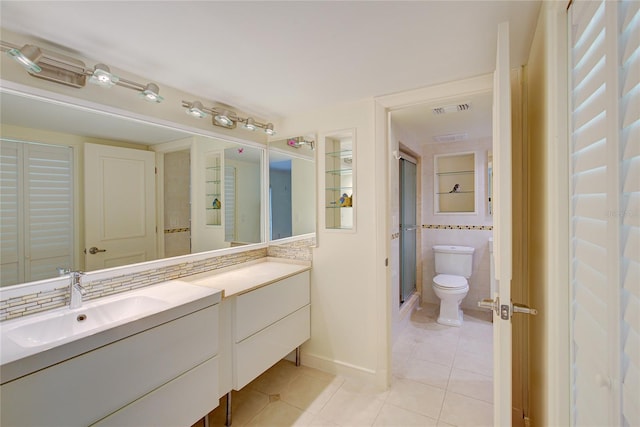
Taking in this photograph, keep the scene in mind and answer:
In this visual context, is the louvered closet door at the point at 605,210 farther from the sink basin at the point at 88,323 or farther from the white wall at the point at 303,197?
the white wall at the point at 303,197

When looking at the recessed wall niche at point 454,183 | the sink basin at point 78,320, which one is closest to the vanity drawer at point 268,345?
the sink basin at point 78,320

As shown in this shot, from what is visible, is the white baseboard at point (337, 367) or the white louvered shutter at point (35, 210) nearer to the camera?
the white louvered shutter at point (35, 210)

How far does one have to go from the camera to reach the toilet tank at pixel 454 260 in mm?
3346

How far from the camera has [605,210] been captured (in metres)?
0.62

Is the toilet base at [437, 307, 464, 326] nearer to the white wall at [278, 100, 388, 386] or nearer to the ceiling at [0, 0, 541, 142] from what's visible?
the white wall at [278, 100, 388, 386]

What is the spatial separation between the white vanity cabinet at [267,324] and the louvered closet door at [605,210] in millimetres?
1557

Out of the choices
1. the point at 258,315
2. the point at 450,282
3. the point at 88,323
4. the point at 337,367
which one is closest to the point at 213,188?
the point at 258,315

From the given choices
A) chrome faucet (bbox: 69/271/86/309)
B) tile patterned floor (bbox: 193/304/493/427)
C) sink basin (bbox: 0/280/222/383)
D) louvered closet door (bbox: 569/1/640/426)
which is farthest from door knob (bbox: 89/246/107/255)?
louvered closet door (bbox: 569/1/640/426)

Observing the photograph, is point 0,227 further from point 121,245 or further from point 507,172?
point 507,172

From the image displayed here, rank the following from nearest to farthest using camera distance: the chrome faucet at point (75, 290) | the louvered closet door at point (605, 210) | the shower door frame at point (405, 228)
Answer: the louvered closet door at point (605, 210)
the chrome faucet at point (75, 290)
the shower door frame at point (405, 228)

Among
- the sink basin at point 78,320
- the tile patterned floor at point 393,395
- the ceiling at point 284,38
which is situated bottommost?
Result: the tile patterned floor at point 393,395

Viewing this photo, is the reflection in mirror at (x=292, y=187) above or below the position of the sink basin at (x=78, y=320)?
above

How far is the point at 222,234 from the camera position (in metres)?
2.29

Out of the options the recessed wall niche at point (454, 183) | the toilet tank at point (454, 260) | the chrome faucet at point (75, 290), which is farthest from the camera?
the recessed wall niche at point (454, 183)
